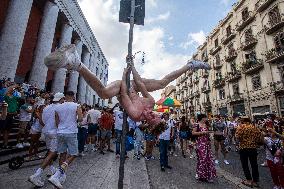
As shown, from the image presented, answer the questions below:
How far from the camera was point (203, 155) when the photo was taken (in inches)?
253

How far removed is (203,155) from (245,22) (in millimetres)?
27443

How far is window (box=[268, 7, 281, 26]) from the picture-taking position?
23828mm

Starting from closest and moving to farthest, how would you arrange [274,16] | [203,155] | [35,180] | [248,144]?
[35,180]
[248,144]
[203,155]
[274,16]

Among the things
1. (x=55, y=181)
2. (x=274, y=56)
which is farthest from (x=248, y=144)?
(x=274, y=56)

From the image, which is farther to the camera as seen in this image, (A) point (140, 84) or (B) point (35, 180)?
(B) point (35, 180)

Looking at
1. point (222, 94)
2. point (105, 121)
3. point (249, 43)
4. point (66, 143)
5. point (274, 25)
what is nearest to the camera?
point (66, 143)

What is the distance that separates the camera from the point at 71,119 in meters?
5.11

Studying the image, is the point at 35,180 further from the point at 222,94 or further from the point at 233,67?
the point at 222,94

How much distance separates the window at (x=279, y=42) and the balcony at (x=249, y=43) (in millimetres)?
3004

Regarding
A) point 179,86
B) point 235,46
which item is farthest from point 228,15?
point 179,86

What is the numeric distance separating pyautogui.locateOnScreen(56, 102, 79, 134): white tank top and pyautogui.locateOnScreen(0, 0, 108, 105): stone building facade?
338 inches

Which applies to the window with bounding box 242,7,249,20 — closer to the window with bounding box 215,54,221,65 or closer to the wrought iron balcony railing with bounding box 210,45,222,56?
the wrought iron balcony railing with bounding box 210,45,222,56

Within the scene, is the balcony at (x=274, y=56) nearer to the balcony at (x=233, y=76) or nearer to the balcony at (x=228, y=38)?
the balcony at (x=233, y=76)

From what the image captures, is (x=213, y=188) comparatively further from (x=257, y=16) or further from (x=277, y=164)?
(x=257, y=16)
